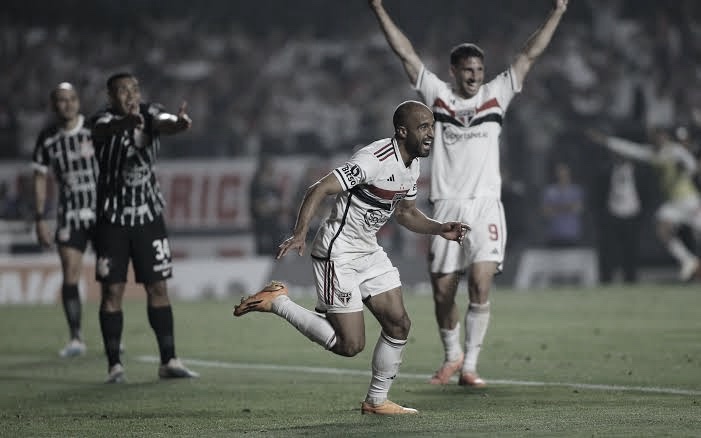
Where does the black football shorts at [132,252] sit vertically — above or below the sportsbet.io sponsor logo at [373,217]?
below

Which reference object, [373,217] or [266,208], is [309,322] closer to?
[373,217]

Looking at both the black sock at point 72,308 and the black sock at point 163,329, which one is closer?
the black sock at point 163,329

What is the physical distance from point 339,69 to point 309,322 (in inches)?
774

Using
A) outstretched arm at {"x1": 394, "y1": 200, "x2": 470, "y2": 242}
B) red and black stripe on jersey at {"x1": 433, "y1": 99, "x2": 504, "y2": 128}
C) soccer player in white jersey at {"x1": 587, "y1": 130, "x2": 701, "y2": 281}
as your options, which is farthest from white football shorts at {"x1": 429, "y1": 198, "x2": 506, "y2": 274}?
soccer player in white jersey at {"x1": 587, "y1": 130, "x2": 701, "y2": 281}

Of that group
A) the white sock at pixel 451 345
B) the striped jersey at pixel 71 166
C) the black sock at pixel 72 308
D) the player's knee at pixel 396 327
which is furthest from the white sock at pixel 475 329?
the black sock at pixel 72 308

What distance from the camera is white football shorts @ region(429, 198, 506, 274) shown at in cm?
1080

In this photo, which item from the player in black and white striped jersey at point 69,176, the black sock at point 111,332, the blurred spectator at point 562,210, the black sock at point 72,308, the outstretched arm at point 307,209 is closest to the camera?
the outstretched arm at point 307,209

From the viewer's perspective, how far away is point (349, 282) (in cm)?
871

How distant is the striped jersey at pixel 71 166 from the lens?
44.8ft

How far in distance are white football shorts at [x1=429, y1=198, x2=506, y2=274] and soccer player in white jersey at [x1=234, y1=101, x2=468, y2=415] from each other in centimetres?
194

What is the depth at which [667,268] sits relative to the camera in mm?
24594

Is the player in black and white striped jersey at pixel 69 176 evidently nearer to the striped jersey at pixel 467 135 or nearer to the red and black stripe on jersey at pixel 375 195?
the striped jersey at pixel 467 135

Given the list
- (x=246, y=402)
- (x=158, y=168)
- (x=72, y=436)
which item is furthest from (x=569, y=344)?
(x=158, y=168)

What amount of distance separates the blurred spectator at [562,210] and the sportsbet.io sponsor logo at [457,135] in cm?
1334
